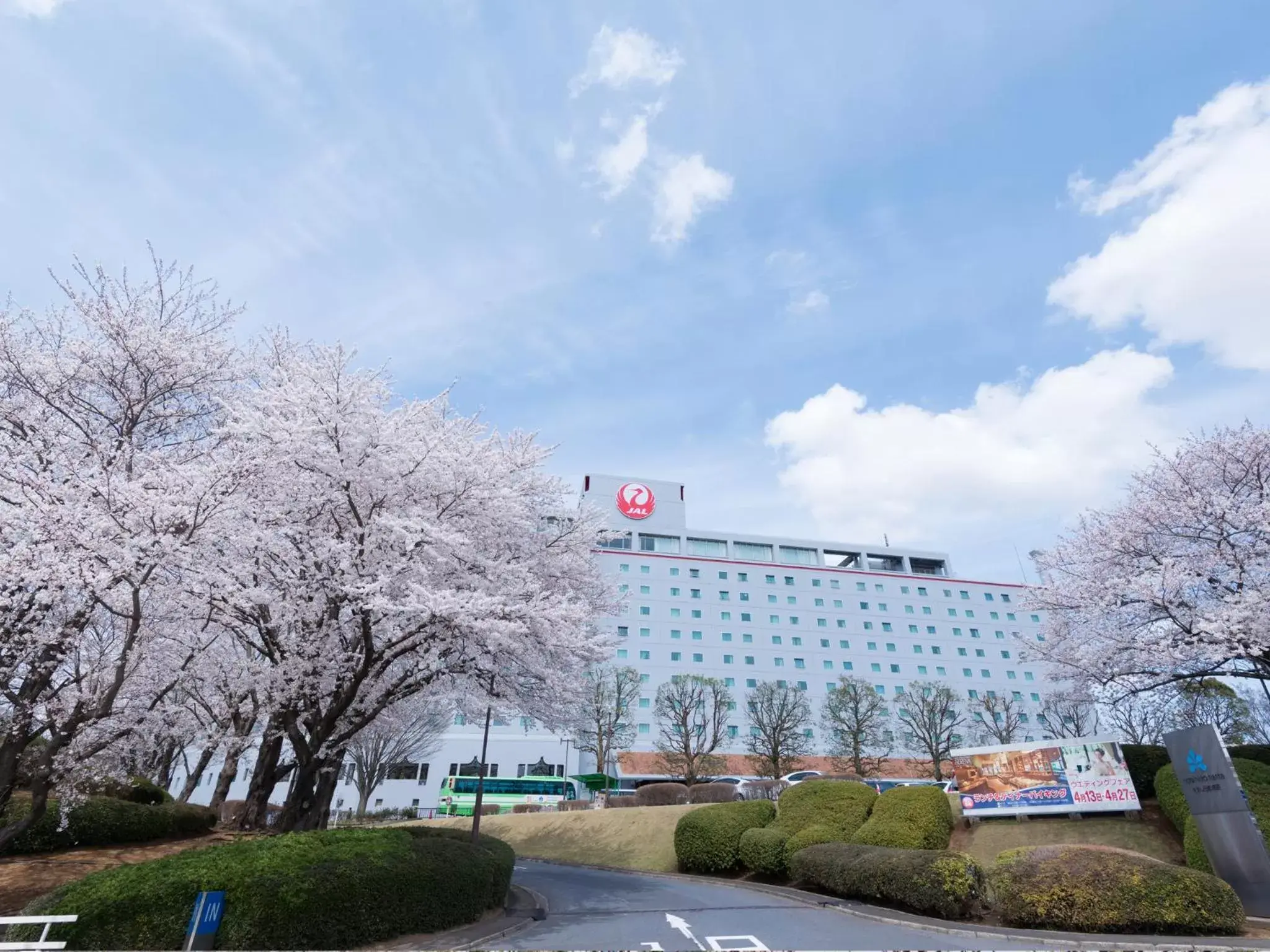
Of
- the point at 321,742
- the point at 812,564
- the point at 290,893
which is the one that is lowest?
the point at 290,893

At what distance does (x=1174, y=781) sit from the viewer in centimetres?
1498

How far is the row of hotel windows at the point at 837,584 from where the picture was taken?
208 feet

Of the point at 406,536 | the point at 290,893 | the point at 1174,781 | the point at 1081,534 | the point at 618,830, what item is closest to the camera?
the point at 290,893

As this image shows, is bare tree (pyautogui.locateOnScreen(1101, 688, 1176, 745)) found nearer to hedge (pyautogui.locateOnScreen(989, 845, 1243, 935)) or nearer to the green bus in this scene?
hedge (pyautogui.locateOnScreen(989, 845, 1243, 935))

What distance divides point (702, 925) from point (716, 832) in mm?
8329

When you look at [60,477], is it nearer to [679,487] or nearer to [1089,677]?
[1089,677]

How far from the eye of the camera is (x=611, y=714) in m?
47.3

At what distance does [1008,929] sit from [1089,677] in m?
9.80

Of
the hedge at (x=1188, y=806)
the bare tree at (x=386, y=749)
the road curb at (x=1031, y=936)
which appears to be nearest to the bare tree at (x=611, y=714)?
the bare tree at (x=386, y=749)

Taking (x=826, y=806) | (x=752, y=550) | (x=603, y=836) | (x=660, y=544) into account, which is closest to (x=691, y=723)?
(x=660, y=544)

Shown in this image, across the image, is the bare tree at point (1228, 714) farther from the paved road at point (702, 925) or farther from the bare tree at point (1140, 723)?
the paved road at point (702, 925)

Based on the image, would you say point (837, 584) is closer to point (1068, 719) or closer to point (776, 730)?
point (1068, 719)

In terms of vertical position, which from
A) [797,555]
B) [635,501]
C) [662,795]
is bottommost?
[662,795]

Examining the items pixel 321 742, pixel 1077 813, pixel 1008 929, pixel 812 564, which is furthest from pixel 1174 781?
pixel 812 564
